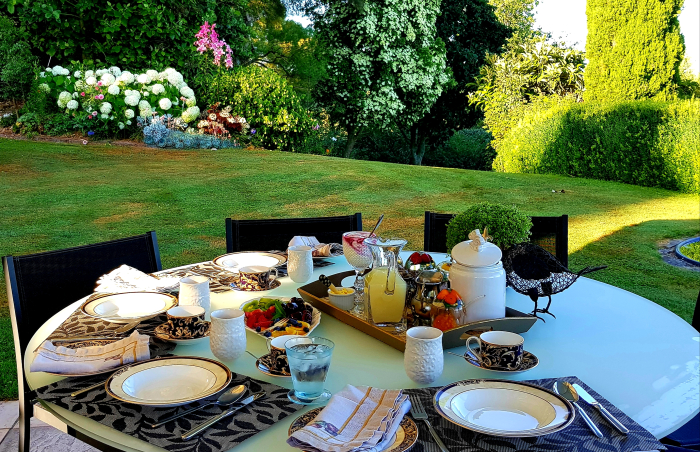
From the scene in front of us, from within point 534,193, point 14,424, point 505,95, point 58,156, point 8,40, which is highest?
point 8,40

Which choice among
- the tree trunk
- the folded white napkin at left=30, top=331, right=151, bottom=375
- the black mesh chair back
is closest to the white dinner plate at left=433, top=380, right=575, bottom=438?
the folded white napkin at left=30, top=331, right=151, bottom=375

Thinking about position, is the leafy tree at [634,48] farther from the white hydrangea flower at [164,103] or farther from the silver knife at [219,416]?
the silver knife at [219,416]

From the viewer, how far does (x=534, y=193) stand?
7.45 m

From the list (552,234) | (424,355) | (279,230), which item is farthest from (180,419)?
(552,234)

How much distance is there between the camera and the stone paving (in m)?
2.28

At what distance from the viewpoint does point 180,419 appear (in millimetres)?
1048

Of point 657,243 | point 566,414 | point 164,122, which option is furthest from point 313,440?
point 164,122

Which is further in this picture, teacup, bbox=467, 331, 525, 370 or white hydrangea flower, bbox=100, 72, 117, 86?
white hydrangea flower, bbox=100, 72, 117, 86

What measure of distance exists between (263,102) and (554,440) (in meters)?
8.45

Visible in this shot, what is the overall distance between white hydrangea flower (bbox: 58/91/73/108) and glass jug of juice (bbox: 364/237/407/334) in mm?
7672

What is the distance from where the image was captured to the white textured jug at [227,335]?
1.27 m

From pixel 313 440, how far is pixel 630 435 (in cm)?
54

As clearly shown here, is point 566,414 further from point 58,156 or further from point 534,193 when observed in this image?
point 58,156

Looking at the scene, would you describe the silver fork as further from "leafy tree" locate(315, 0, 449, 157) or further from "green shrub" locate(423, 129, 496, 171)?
"green shrub" locate(423, 129, 496, 171)
